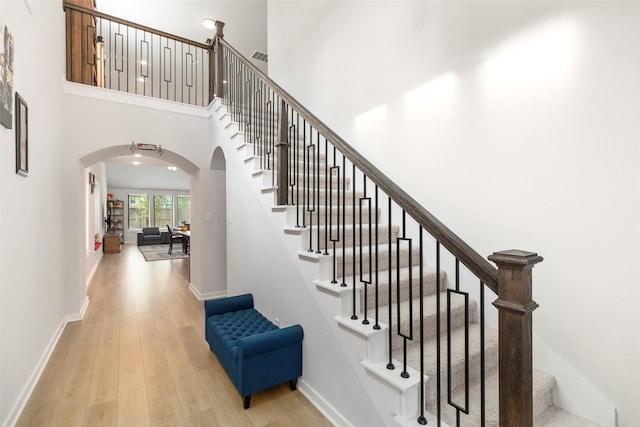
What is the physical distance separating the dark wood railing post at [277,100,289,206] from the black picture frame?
6.01ft

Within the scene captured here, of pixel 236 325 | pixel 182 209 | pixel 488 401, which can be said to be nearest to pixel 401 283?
pixel 488 401

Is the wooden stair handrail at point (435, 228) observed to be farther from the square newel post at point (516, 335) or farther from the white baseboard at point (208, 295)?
the white baseboard at point (208, 295)

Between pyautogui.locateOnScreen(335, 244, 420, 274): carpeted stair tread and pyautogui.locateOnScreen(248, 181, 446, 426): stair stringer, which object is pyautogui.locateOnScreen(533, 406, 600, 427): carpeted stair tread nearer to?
pyautogui.locateOnScreen(248, 181, 446, 426): stair stringer

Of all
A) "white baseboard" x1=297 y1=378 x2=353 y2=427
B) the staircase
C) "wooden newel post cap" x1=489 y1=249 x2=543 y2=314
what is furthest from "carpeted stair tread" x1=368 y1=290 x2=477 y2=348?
"wooden newel post cap" x1=489 y1=249 x2=543 y2=314

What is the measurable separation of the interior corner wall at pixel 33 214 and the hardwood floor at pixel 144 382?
0.67 ft

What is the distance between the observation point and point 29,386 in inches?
93.4

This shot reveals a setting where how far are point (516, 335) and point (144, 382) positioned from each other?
2.76m

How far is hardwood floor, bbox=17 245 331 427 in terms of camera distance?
6.95 ft

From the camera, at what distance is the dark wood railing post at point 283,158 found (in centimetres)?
267

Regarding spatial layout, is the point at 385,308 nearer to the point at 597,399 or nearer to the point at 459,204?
the point at 459,204

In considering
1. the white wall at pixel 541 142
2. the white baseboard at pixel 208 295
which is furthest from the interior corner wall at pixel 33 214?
the white wall at pixel 541 142

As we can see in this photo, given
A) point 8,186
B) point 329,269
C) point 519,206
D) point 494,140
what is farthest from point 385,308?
point 8,186

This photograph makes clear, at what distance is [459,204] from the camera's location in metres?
2.55

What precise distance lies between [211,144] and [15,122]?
109 inches
